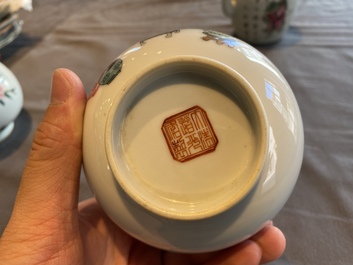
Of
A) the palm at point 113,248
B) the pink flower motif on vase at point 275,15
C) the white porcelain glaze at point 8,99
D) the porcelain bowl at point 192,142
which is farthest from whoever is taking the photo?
the pink flower motif on vase at point 275,15

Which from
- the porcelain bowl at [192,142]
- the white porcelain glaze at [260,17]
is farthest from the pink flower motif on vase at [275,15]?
the porcelain bowl at [192,142]

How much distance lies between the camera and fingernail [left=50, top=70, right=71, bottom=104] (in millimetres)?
535

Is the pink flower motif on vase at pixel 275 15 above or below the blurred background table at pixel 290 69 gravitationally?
above

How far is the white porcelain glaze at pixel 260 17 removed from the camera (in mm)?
1044

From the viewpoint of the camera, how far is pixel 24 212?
52 cm

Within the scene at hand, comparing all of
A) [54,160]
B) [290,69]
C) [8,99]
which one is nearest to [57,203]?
[54,160]

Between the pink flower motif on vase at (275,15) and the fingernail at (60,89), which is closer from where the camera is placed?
the fingernail at (60,89)

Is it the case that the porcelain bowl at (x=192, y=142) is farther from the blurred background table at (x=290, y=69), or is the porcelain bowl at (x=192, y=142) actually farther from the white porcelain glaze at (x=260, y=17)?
the white porcelain glaze at (x=260, y=17)

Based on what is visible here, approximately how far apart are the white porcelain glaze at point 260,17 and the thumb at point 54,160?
2.22 feet

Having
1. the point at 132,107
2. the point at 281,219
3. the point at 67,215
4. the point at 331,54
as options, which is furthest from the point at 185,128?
the point at 331,54

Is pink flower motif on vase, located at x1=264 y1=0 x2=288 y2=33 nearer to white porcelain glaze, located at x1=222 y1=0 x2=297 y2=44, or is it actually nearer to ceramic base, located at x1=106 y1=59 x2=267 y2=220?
white porcelain glaze, located at x1=222 y1=0 x2=297 y2=44

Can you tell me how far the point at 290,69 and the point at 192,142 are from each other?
650mm

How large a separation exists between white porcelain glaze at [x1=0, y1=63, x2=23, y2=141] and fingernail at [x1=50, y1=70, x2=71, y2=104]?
14.8 inches

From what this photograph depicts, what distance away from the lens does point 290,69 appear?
40.4 inches
